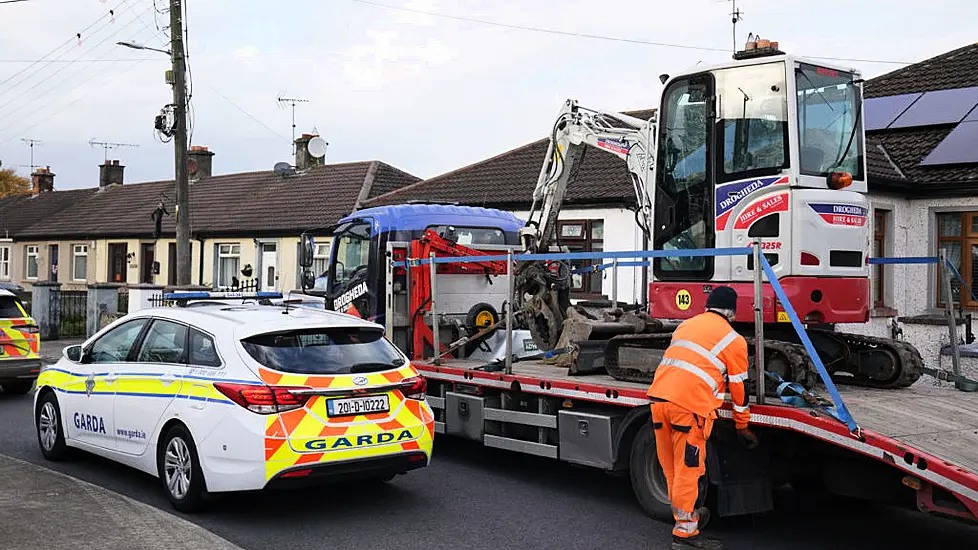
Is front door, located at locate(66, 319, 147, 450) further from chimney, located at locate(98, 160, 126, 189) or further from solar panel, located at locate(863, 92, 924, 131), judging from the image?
chimney, located at locate(98, 160, 126, 189)

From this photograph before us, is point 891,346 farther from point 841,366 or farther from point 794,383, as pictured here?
point 794,383

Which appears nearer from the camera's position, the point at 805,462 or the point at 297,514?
the point at 805,462

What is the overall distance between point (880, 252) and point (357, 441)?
42.1 ft

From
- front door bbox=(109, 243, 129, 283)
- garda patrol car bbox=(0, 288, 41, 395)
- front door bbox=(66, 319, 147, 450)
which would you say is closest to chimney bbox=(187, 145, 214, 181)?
front door bbox=(109, 243, 129, 283)

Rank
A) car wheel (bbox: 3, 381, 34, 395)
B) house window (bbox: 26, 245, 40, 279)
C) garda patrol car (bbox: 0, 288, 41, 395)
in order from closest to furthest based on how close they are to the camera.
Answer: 1. garda patrol car (bbox: 0, 288, 41, 395)
2. car wheel (bbox: 3, 381, 34, 395)
3. house window (bbox: 26, 245, 40, 279)

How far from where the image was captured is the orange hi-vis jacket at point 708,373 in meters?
6.48

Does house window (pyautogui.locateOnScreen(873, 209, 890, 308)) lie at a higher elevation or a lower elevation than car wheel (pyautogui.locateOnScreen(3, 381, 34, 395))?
higher

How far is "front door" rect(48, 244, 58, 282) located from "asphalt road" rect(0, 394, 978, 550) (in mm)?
33829

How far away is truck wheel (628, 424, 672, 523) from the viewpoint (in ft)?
23.9

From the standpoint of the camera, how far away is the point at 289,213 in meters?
30.4

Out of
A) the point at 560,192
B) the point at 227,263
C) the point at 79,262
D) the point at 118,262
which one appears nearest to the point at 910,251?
the point at 560,192

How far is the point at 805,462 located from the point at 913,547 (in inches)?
35.7

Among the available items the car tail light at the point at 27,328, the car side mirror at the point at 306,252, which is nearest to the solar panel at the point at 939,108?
the car side mirror at the point at 306,252

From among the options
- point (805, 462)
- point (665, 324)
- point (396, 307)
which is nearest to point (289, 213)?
point (396, 307)
